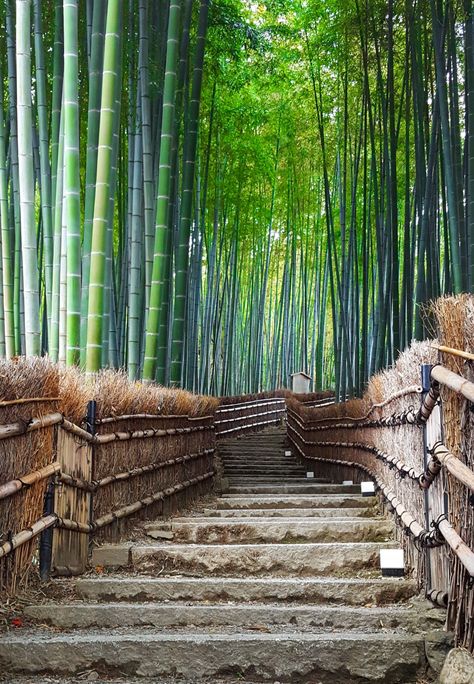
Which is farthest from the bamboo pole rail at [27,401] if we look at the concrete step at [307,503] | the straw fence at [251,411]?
the straw fence at [251,411]

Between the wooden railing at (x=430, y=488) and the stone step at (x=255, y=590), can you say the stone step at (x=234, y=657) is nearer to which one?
the wooden railing at (x=430, y=488)

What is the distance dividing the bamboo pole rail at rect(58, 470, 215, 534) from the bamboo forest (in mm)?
658

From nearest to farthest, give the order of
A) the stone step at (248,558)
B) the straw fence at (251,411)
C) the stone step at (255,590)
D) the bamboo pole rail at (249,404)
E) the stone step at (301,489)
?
the stone step at (255,590) < the stone step at (248,558) < the stone step at (301,489) < the bamboo pole rail at (249,404) < the straw fence at (251,411)

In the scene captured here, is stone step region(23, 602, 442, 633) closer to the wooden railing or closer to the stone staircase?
the stone staircase

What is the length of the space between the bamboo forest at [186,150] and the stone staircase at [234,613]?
0.98 metres

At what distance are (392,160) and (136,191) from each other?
1.78 meters

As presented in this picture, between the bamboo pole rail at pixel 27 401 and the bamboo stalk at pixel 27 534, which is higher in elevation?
the bamboo pole rail at pixel 27 401

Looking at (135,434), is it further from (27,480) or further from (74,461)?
(27,480)

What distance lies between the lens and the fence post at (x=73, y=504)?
2910mm

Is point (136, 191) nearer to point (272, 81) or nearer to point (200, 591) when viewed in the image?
point (200, 591)

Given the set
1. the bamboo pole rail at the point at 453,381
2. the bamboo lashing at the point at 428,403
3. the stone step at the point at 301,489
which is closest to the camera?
the bamboo pole rail at the point at 453,381

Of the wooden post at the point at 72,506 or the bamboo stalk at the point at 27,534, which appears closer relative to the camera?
the bamboo stalk at the point at 27,534

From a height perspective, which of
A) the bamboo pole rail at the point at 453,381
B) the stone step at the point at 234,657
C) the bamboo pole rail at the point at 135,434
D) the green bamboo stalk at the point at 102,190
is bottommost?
the stone step at the point at 234,657

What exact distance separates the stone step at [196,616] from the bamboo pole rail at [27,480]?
0.39 m
